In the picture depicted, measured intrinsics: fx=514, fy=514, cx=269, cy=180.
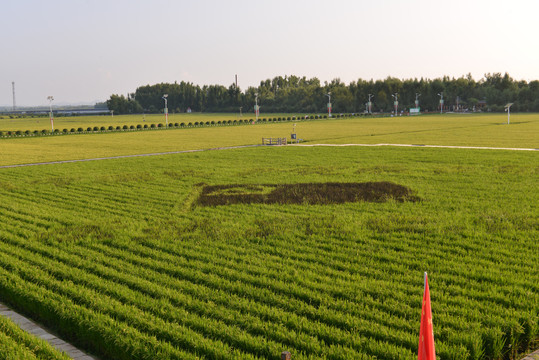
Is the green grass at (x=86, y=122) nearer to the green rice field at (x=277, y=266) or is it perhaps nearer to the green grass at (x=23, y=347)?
the green rice field at (x=277, y=266)

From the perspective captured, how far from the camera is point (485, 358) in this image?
6.90 metres

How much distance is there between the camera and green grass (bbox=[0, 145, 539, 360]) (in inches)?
287

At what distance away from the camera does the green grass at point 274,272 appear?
7301 mm

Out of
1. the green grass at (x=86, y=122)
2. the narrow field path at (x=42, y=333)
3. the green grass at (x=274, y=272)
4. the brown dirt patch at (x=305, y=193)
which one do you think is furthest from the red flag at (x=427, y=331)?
the green grass at (x=86, y=122)

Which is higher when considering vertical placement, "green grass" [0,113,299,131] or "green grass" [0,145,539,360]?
"green grass" [0,113,299,131]

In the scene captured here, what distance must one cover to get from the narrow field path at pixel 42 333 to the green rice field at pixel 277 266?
0.19 meters

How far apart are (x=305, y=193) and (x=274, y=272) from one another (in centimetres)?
917

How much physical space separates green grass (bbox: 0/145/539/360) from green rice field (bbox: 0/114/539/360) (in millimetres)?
36

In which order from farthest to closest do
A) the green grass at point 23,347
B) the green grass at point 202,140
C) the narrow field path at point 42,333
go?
the green grass at point 202,140 → the narrow field path at point 42,333 → the green grass at point 23,347

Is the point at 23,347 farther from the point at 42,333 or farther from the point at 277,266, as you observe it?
the point at 277,266

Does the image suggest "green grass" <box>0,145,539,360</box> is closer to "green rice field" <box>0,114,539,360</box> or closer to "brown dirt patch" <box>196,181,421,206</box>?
"green rice field" <box>0,114,539,360</box>

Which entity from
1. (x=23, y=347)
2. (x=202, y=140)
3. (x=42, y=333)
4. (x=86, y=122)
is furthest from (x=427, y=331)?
(x=86, y=122)

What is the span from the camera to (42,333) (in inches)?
311

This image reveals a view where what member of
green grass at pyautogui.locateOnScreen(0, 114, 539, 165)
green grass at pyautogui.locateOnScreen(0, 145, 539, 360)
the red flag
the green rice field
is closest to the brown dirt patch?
the green rice field
